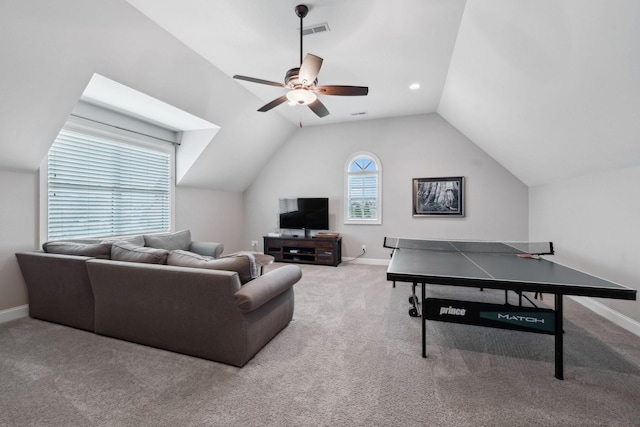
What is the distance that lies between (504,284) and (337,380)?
1.30 meters

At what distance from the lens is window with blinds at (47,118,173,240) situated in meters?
3.35

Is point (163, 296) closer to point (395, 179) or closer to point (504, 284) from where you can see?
point (504, 284)

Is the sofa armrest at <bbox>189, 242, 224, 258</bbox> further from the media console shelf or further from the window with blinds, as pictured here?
the media console shelf

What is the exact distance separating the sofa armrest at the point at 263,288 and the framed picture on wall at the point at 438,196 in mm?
3514

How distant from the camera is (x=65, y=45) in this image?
7.75ft

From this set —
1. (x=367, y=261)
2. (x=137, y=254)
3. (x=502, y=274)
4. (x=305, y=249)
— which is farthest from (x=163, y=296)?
(x=367, y=261)

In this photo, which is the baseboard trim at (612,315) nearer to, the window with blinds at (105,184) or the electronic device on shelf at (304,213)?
the electronic device on shelf at (304,213)

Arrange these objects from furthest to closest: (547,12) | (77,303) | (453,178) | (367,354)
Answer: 1. (453,178)
2. (77,303)
3. (367,354)
4. (547,12)

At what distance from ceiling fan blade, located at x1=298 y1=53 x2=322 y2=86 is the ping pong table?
5.92 feet

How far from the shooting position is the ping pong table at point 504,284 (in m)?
1.68

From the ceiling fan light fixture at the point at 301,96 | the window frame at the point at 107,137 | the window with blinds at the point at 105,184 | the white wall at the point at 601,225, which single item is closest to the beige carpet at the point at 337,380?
the white wall at the point at 601,225

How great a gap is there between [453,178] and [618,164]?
247 centimetres

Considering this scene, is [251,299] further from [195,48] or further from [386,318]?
[195,48]

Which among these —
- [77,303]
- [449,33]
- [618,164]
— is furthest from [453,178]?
[77,303]
